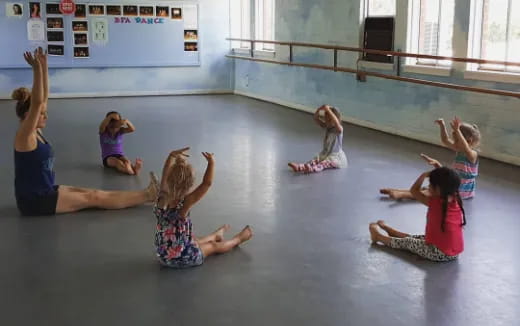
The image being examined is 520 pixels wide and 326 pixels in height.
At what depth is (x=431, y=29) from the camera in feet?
25.0

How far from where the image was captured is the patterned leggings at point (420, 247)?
3.57m

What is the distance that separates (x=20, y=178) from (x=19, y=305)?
1519 millimetres

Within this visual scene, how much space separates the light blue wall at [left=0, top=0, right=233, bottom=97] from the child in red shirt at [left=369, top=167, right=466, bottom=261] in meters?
10.7

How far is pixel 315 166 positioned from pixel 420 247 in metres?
2.38

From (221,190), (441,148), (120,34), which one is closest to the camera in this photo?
(221,190)

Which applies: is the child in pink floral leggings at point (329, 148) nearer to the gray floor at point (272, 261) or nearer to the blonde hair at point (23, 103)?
the gray floor at point (272, 261)

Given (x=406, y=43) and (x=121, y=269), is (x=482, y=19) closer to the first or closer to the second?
(x=406, y=43)

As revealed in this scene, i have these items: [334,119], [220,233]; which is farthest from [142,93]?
[220,233]

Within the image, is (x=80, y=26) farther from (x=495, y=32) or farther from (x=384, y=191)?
(x=384, y=191)

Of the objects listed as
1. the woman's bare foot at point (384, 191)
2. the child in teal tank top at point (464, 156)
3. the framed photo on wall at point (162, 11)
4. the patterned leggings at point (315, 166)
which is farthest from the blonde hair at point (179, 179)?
the framed photo on wall at point (162, 11)

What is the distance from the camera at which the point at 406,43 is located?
26.0 ft

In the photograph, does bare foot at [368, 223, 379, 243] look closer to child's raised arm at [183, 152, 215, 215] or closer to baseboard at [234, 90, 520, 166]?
child's raised arm at [183, 152, 215, 215]

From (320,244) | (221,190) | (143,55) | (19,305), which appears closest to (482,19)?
(221,190)

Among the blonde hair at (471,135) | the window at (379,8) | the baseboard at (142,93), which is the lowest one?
the baseboard at (142,93)
